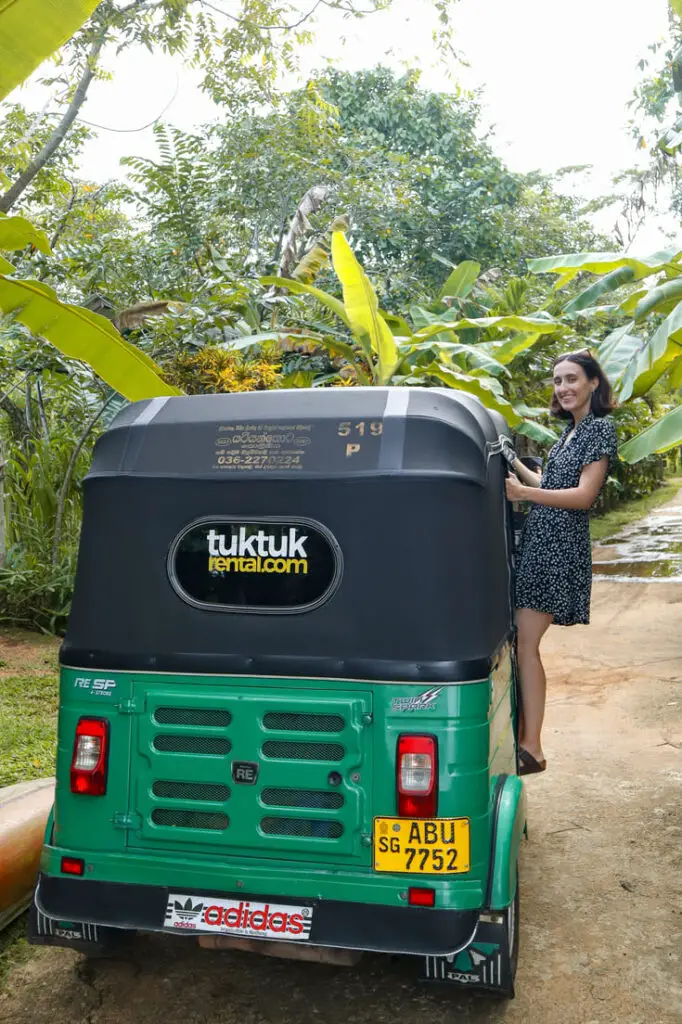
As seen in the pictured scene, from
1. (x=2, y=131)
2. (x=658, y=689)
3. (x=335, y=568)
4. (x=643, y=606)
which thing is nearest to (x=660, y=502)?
(x=643, y=606)

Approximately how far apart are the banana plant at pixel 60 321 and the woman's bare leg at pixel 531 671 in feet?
6.09

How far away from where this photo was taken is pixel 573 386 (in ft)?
13.5

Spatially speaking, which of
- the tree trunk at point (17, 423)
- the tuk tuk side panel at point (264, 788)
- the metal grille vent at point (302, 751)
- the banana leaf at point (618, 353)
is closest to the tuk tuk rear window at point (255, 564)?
the tuk tuk side panel at point (264, 788)

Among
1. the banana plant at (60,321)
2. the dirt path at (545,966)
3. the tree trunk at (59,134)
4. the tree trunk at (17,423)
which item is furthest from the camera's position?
the tree trunk at (17,423)

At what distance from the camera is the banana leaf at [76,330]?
12.4ft

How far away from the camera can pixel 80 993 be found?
301 centimetres

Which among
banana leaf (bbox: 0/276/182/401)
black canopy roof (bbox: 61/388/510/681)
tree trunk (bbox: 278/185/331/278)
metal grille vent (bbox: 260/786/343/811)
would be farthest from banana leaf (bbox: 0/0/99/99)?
tree trunk (bbox: 278/185/331/278)

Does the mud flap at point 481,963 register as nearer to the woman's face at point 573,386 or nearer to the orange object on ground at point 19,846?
the orange object on ground at point 19,846

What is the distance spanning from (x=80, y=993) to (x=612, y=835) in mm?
2514

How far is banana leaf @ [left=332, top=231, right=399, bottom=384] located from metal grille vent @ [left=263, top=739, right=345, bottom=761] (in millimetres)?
4550

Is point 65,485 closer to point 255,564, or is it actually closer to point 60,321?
point 60,321

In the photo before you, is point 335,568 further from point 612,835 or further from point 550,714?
point 550,714

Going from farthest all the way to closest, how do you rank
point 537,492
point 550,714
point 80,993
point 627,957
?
point 550,714 → point 537,492 → point 627,957 → point 80,993

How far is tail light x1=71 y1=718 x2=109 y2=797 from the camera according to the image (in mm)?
2703
